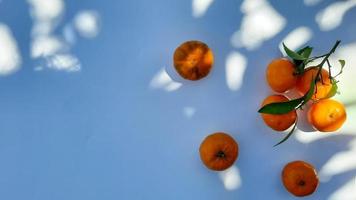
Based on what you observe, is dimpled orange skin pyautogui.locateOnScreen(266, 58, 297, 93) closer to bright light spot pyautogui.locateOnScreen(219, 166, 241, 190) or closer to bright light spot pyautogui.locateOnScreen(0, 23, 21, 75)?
bright light spot pyautogui.locateOnScreen(219, 166, 241, 190)

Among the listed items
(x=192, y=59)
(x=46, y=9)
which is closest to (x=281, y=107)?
(x=192, y=59)

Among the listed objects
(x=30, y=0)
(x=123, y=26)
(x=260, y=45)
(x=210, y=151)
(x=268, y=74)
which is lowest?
(x=210, y=151)

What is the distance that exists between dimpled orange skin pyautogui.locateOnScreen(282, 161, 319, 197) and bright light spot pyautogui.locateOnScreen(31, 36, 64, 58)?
70cm

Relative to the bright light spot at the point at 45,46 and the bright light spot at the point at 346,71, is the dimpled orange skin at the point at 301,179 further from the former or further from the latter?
the bright light spot at the point at 45,46

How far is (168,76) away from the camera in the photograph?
51.2 inches

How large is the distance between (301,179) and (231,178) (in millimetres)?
190

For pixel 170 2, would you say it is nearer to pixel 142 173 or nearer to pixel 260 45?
pixel 260 45

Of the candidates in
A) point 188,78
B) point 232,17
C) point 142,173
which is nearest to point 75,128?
point 142,173

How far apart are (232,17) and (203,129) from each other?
1.04 feet

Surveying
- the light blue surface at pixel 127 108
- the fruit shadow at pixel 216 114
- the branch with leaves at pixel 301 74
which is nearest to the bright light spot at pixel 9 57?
the light blue surface at pixel 127 108

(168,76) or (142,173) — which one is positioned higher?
(168,76)

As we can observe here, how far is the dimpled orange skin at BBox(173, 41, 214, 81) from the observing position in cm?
122

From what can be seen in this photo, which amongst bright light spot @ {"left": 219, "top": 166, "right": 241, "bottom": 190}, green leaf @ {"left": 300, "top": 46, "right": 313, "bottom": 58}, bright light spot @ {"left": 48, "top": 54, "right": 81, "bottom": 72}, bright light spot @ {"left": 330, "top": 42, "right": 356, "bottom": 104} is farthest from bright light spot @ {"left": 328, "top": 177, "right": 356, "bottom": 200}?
bright light spot @ {"left": 48, "top": 54, "right": 81, "bottom": 72}

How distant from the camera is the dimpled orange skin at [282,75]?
1192 millimetres
